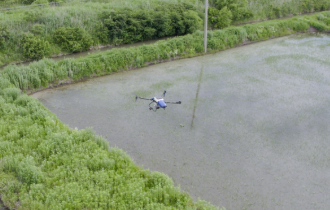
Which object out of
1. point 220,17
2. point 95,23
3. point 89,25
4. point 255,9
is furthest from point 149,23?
point 255,9

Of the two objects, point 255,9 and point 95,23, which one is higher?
point 255,9

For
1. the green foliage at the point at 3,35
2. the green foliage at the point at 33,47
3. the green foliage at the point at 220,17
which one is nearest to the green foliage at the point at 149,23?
the green foliage at the point at 220,17

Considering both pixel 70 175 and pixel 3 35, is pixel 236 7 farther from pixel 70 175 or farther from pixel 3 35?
pixel 70 175

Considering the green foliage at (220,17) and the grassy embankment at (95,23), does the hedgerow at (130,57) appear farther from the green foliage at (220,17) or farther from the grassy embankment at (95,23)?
the grassy embankment at (95,23)

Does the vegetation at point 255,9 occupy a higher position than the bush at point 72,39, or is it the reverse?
the vegetation at point 255,9

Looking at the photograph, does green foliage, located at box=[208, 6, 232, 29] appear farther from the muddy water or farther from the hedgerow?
the muddy water

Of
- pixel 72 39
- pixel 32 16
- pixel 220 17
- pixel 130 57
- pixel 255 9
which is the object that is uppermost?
pixel 32 16
